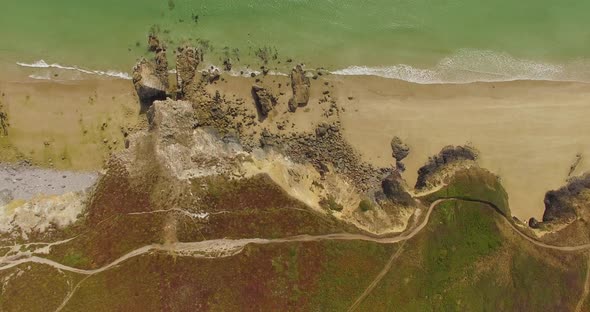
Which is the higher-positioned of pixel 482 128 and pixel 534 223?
pixel 482 128

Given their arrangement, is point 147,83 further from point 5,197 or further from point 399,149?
point 399,149

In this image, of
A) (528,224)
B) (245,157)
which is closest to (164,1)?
(245,157)

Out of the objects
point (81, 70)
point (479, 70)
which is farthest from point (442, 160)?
point (81, 70)

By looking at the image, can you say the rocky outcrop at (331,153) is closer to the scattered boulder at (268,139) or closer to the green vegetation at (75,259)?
the scattered boulder at (268,139)

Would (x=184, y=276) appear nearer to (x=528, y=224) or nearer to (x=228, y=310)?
(x=228, y=310)

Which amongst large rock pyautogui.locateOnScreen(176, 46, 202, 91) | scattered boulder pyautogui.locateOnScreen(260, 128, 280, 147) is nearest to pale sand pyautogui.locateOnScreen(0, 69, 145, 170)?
large rock pyautogui.locateOnScreen(176, 46, 202, 91)

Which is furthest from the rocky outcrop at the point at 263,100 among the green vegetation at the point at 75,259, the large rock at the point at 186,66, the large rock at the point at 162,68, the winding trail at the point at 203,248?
the green vegetation at the point at 75,259
